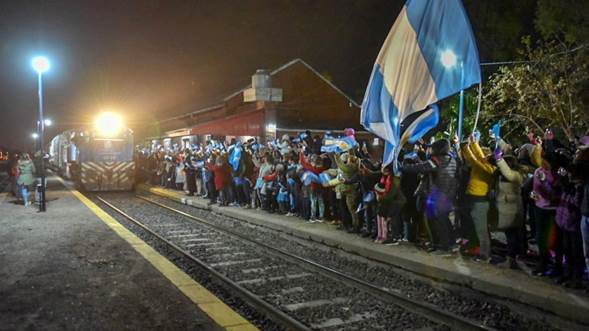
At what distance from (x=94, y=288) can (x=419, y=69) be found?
600cm

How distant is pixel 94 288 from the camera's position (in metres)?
7.12

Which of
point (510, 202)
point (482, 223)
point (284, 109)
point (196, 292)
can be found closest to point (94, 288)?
point (196, 292)

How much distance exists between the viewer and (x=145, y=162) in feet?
96.1

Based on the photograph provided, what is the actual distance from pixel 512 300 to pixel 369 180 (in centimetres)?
420

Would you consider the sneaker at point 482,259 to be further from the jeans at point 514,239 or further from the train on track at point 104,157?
the train on track at point 104,157

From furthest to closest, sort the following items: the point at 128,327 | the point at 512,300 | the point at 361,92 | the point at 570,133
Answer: the point at 361,92
the point at 570,133
the point at 512,300
the point at 128,327

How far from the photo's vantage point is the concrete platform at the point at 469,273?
6.02m

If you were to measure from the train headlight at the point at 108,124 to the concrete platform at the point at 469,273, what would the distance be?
15.7 m

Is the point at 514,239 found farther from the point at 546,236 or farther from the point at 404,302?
the point at 404,302

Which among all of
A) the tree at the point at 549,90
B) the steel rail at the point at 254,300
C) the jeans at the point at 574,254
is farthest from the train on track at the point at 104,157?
the jeans at the point at 574,254

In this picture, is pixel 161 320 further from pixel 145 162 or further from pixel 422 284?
pixel 145 162

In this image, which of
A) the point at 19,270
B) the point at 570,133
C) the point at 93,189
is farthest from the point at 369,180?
the point at 93,189

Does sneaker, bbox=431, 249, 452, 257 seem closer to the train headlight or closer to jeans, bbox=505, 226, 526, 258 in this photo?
jeans, bbox=505, 226, 526, 258

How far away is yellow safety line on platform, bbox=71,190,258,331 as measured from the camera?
5.81 meters
